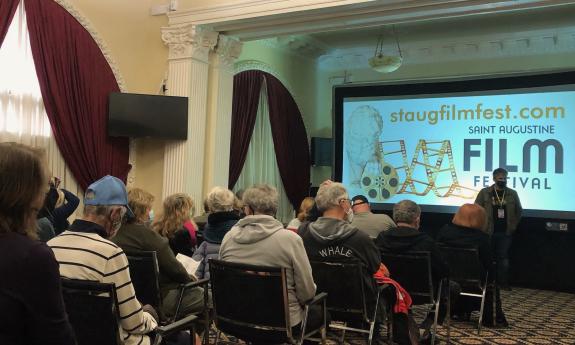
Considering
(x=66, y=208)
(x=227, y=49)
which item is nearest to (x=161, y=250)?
(x=66, y=208)

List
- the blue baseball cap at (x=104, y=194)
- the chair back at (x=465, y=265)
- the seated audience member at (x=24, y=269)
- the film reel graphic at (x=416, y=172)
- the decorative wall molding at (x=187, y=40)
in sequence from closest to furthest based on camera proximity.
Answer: the seated audience member at (x=24, y=269) < the blue baseball cap at (x=104, y=194) < the chair back at (x=465, y=265) < the decorative wall molding at (x=187, y=40) < the film reel graphic at (x=416, y=172)

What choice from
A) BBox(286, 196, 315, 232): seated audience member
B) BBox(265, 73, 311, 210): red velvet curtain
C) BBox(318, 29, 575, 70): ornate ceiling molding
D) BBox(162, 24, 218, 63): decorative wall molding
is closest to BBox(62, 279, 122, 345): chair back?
BBox(286, 196, 315, 232): seated audience member

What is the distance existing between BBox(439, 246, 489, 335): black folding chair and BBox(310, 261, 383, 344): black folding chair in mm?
1263

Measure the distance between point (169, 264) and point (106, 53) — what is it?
4.03 metres

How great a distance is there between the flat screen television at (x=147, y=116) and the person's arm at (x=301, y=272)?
4.06m

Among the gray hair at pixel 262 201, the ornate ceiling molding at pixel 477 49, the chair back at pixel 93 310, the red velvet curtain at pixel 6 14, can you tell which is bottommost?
the chair back at pixel 93 310

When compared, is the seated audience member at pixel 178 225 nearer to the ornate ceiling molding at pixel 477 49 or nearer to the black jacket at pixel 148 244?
the black jacket at pixel 148 244

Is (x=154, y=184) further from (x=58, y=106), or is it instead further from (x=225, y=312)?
(x=225, y=312)

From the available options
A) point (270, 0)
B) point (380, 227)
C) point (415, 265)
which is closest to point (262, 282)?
point (415, 265)

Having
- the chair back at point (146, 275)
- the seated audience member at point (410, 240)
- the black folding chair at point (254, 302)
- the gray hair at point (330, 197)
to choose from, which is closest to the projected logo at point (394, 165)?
the seated audience member at point (410, 240)

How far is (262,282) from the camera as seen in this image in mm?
2439

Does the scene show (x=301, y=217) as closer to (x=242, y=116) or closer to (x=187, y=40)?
(x=187, y=40)

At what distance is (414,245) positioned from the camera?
11.6ft

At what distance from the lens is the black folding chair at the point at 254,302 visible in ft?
7.95
